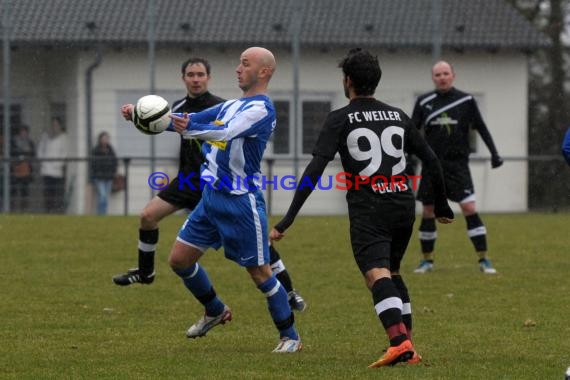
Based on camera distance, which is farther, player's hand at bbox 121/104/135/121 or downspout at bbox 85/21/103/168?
downspout at bbox 85/21/103/168

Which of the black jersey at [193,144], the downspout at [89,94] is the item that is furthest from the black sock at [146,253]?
the downspout at [89,94]

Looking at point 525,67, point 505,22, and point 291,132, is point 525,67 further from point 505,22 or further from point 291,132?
point 291,132

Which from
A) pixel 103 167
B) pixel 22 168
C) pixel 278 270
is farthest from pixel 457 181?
pixel 22 168

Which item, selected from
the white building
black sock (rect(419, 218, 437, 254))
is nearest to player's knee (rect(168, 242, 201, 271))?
black sock (rect(419, 218, 437, 254))

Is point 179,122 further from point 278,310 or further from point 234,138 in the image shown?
point 278,310

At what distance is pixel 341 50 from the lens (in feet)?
81.5

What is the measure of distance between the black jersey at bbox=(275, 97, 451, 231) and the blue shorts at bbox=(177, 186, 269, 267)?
855 millimetres

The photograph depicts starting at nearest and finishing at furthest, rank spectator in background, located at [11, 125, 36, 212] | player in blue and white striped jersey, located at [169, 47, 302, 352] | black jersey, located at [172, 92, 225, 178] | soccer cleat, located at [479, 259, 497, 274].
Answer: player in blue and white striped jersey, located at [169, 47, 302, 352], black jersey, located at [172, 92, 225, 178], soccer cleat, located at [479, 259, 497, 274], spectator in background, located at [11, 125, 36, 212]

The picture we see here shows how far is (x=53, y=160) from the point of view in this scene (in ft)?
74.5

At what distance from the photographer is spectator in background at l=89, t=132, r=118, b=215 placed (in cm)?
2262

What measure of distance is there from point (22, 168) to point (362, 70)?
1536 cm

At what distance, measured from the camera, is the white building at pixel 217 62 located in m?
22.6

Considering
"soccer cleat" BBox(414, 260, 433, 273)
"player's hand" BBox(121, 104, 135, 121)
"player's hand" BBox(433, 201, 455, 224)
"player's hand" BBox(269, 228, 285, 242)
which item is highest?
"player's hand" BBox(121, 104, 135, 121)

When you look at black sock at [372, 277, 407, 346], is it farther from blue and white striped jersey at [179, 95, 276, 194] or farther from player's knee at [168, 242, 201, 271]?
player's knee at [168, 242, 201, 271]
